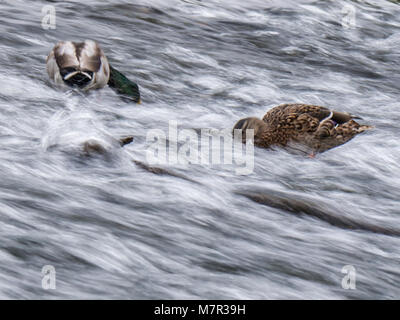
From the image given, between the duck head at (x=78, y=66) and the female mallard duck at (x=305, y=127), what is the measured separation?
57.0 inches

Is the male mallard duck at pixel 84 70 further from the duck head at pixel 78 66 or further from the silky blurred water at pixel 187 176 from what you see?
the silky blurred water at pixel 187 176

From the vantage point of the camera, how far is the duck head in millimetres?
8203

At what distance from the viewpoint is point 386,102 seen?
9.61 meters

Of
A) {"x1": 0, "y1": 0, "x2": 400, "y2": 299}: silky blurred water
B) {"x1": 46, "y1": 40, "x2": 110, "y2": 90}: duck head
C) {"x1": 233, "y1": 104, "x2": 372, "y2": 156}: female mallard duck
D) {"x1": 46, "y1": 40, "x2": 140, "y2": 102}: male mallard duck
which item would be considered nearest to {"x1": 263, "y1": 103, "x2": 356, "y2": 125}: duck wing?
{"x1": 233, "y1": 104, "x2": 372, "y2": 156}: female mallard duck

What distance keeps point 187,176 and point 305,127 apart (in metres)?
2.01

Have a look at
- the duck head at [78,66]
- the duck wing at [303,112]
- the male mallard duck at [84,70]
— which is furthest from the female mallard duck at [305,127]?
the duck head at [78,66]

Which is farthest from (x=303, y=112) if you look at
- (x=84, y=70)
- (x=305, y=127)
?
(x=84, y=70)

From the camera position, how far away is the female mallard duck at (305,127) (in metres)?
7.83

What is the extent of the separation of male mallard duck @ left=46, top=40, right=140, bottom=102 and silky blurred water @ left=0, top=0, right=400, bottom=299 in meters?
0.13

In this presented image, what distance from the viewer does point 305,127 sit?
26.2ft

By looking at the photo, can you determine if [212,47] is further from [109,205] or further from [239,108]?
[109,205]

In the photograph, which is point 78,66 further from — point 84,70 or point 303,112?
point 303,112

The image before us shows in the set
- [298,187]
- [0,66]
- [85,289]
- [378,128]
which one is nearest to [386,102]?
[378,128]
